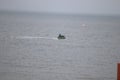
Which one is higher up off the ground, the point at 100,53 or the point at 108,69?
the point at 100,53

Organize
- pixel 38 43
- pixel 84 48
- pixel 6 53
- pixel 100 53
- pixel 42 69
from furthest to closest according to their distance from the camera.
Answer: pixel 38 43, pixel 84 48, pixel 100 53, pixel 6 53, pixel 42 69

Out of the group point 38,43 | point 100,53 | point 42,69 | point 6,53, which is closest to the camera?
point 42,69

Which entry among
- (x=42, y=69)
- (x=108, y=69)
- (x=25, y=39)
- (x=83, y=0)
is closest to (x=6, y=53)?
(x=42, y=69)

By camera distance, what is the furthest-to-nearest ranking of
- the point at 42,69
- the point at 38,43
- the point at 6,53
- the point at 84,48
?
the point at 38,43 < the point at 84,48 < the point at 6,53 < the point at 42,69

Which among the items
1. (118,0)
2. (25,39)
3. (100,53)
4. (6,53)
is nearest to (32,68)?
(6,53)

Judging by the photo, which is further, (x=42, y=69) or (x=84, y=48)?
(x=84, y=48)

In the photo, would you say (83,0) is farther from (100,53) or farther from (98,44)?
(100,53)

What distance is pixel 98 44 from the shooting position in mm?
3682

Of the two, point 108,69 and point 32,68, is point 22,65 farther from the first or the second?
point 108,69

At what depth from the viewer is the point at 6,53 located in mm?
2943

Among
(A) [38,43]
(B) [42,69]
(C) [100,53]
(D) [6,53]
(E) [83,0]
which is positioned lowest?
(B) [42,69]

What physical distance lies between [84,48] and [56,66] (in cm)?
92

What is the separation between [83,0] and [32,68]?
159 cm

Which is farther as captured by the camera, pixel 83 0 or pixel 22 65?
pixel 83 0
